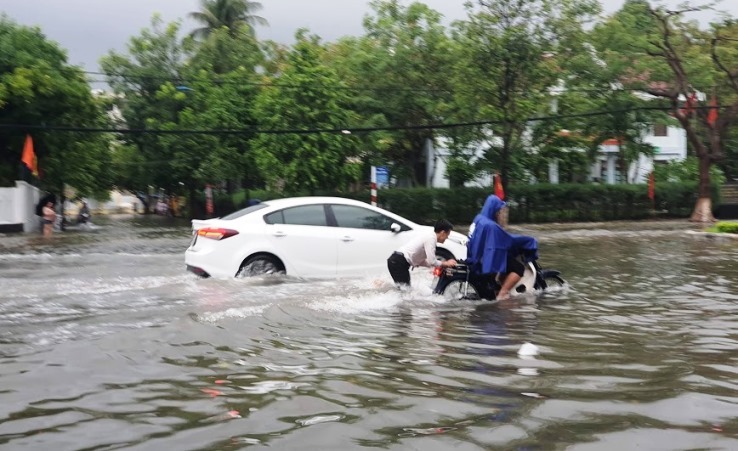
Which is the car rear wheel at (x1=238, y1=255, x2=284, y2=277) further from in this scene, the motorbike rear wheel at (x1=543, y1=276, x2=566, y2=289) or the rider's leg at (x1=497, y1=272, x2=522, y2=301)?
the motorbike rear wheel at (x1=543, y1=276, x2=566, y2=289)

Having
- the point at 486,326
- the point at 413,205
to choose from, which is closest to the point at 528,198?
the point at 413,205

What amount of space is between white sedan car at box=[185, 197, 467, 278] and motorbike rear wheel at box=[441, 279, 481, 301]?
207 cm

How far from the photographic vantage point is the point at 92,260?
1830 centimetres

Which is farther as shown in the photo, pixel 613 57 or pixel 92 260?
pixel 613 57

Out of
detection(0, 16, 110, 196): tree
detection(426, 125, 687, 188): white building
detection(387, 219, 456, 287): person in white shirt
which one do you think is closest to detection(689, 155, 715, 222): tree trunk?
detection(426, 125, 687, 188): white building

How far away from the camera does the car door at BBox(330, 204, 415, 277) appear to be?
42.3 ft

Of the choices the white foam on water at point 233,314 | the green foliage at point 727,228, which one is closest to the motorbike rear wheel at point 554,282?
the white foam on water at point 233,314

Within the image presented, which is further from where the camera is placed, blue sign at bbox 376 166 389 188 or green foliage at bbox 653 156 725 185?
green foliage at bbox 653 156 725 185

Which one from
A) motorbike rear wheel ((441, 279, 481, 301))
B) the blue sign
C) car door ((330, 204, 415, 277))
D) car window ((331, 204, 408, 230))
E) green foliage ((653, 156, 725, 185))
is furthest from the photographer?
green foliage ((653, 156, 725, 185))

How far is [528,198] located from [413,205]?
18.9 ft

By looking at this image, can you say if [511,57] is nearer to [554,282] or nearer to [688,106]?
[688,106]

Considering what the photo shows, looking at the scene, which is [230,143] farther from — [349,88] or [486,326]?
[486,326]

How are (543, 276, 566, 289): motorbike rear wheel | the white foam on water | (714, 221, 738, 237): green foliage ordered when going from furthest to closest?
1. (714, 221, 738, 237): green foliage
2. (543, 276, 566, 289): motorbike rear wheel
3. the white foam on water

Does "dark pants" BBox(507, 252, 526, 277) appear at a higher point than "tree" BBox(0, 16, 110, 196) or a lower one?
lower
